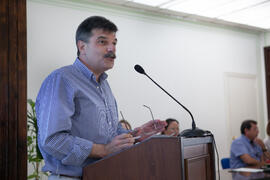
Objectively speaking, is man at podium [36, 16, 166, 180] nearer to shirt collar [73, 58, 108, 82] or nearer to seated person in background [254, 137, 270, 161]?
Result: shirt collar [73, 58, 108, 82]

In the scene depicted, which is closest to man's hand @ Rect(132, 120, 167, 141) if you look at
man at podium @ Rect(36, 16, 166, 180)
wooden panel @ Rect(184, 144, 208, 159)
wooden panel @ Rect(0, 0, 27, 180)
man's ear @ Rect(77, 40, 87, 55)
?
man at podium @ Rect(36, 16, 166, 180)

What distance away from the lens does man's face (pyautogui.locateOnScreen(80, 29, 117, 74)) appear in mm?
1595

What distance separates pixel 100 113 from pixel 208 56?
508 centimetres

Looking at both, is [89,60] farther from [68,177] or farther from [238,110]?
[238,110]

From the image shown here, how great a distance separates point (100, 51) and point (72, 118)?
1.14ft

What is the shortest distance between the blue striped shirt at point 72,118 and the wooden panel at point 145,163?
9cm

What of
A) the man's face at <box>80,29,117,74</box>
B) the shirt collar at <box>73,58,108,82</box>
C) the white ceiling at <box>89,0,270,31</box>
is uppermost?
the white ceiling at <box>89,0,270,31</box>

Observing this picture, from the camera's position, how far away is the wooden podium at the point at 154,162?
4.02 ft

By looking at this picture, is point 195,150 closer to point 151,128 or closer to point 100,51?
point 151,128

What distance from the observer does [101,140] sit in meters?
1.48

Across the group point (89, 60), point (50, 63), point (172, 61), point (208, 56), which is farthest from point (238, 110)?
point (89, 60)

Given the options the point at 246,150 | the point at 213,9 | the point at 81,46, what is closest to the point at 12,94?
the point at 81,46

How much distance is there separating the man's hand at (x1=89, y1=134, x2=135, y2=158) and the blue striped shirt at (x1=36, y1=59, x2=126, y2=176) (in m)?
0.03

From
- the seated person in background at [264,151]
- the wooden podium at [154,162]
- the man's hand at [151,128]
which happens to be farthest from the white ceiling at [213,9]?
the wooden podium at [154,162]
